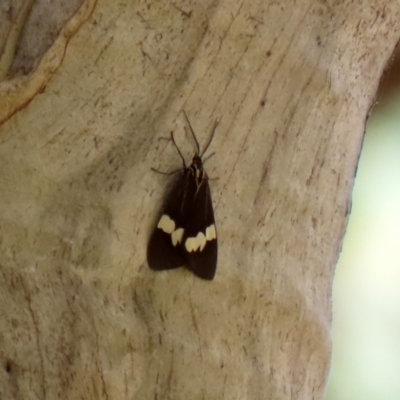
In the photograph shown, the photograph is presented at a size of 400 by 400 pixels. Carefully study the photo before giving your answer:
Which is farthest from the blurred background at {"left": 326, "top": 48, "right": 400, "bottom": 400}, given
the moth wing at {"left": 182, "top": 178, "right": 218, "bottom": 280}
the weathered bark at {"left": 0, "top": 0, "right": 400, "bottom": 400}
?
the moth wing at {"left": 182, "top": 178, "right": 218, "bottom": 280}

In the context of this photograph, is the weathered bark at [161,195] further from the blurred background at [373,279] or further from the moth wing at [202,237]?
the blurred background at [373,279]

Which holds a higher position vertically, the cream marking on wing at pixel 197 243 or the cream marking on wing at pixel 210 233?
the cream marking on wing at pixel 210 233

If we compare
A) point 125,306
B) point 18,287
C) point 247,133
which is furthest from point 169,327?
point 247,133

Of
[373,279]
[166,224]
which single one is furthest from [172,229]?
[373,279]

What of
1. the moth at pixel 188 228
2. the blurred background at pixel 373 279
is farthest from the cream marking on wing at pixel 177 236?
the blurred background at pixel 373 279

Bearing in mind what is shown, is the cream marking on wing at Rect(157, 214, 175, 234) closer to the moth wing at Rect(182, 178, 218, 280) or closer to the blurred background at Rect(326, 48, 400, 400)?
the moth wing at Rect(182, 178, 218, 280)
